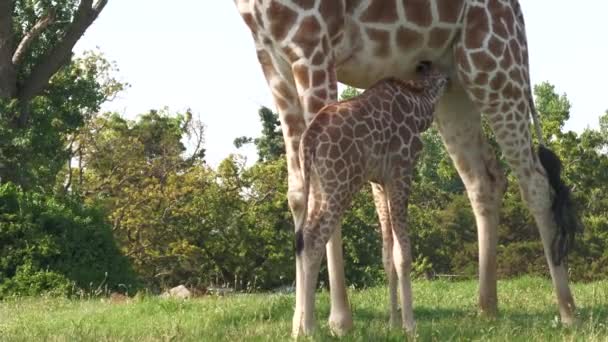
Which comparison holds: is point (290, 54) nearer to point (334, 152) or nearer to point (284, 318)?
point (334, 152)

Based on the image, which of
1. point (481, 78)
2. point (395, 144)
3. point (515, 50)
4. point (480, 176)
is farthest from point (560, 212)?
point (395, 144)

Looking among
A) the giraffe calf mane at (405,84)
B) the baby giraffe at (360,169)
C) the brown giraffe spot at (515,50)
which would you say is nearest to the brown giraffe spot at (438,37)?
the giraffe calf mane at (405,84)

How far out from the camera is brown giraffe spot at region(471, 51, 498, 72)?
7.78 meters

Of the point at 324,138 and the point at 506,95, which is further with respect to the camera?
the point at 506,95

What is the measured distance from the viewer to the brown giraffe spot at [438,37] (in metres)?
7.67

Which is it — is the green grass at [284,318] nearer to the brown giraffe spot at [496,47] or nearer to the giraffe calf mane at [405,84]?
the giraffe calf mane at [405,84]

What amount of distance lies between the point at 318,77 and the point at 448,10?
1.54m

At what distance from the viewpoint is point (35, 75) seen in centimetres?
2031

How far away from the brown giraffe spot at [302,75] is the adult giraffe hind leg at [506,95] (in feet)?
5.37

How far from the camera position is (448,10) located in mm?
7699

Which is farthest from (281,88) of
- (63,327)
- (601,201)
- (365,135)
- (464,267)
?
(601,201)

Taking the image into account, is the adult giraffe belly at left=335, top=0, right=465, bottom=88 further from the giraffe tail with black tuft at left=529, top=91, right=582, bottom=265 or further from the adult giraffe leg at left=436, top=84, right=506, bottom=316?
the giraffe tail with black tuft at left=529, top=91, right=582, bottom=265

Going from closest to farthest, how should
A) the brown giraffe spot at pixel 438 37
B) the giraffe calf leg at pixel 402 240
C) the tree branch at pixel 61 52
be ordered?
the giraffe calf leg at pixel 402 240 < the brown giraffe spot at pixel 438 37 < the tree branch at pixel 61 52

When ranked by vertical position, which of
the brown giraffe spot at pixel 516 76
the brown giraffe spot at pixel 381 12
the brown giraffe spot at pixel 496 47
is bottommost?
the brown giraffe spot at pixel 516 76
